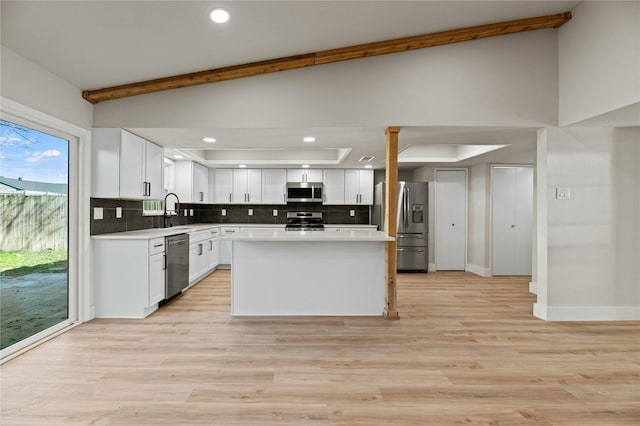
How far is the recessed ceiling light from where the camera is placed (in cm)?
261

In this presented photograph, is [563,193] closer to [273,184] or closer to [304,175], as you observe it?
[304,175]

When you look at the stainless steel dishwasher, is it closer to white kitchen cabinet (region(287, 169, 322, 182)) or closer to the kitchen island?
the kitchen island

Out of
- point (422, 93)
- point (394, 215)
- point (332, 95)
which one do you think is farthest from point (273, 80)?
point (394, 215)

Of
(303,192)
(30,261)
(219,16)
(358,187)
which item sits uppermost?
(219,16)

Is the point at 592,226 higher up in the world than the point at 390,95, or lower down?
lower down

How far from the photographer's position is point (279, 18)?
2.81m

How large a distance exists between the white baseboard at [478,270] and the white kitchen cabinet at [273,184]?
154 inches

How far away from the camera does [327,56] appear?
3.49 m

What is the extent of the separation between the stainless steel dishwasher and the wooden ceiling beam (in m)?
1.74

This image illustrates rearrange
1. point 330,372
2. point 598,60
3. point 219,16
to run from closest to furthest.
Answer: point 330,372 < point 219,16 < point 598,60

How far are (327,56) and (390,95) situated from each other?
79 centimetres

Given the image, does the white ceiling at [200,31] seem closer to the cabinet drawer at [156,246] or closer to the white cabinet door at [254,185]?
the cabinet drawer at [156,246]

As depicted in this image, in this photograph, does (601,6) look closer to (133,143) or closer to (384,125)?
(384,125)

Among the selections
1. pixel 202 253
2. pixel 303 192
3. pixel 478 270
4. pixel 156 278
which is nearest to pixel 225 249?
pixel 202 253
